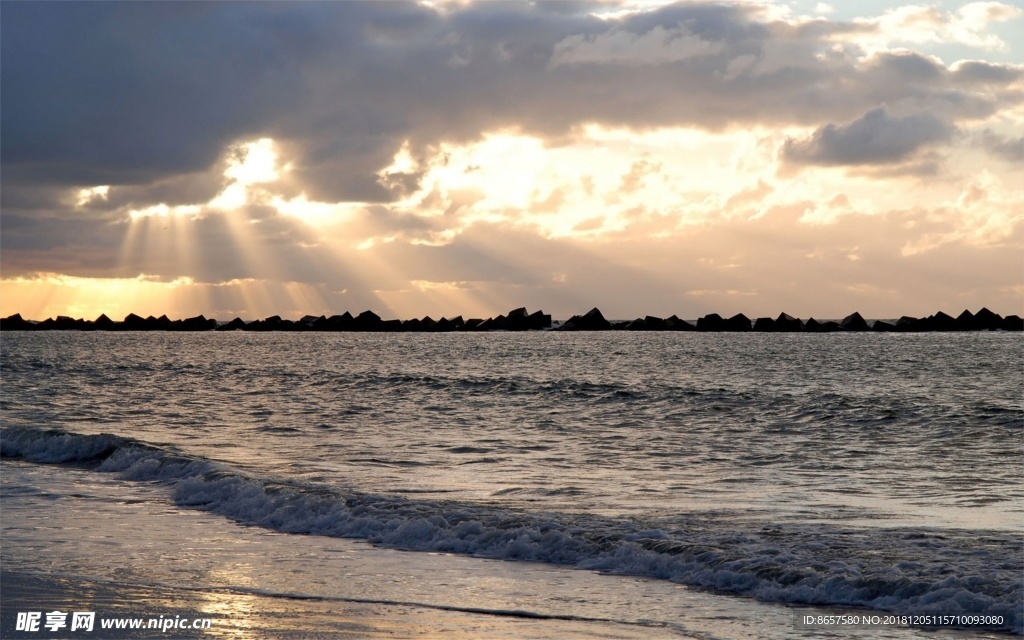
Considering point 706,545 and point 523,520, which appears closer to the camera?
point 706,545

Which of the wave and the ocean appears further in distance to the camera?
the wave

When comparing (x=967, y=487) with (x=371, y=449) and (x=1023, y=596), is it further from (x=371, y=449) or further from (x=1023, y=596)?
(x=371, y=449)

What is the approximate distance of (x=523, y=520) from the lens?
40.8ft

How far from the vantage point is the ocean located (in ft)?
28.8

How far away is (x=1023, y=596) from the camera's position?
8.80 meters

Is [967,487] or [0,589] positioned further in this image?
[967,487]

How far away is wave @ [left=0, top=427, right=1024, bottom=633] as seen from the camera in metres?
9.27

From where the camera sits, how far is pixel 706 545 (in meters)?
10.9

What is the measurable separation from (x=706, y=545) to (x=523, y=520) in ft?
8.35

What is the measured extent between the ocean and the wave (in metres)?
0.04

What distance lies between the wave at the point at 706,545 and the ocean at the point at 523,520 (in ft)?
0.13

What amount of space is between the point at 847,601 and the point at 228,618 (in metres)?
5.66

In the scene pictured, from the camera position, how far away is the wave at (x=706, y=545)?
927cm

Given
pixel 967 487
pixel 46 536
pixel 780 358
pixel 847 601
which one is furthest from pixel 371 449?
pixel 780 358
